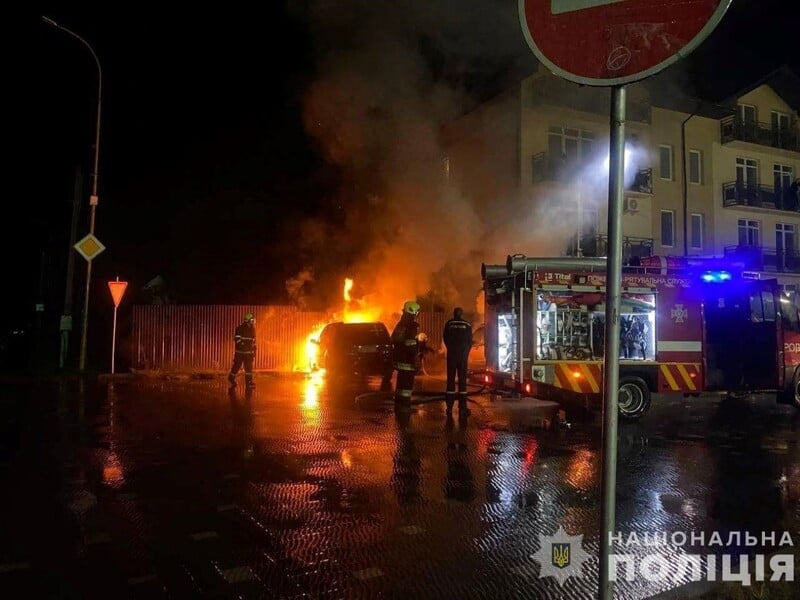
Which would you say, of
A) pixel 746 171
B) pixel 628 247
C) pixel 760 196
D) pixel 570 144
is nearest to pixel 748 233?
pixel 760 196

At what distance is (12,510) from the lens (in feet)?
15.9

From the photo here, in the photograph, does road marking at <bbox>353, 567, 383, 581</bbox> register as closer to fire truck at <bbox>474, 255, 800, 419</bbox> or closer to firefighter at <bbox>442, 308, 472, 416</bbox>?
fire truck at <bbox>474, 255, 800, 419</bbox>

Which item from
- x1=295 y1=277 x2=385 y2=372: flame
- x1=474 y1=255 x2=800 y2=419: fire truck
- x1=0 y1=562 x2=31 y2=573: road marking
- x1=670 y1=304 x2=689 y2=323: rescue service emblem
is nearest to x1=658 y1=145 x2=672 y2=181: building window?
x1=295 y1=277 x2=385 y2=372: flame

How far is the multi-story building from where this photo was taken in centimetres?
2095

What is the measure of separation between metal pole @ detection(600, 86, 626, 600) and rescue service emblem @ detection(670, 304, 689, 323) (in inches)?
324

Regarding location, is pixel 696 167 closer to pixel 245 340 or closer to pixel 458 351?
pixel 458 351

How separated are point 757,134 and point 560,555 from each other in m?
28.6

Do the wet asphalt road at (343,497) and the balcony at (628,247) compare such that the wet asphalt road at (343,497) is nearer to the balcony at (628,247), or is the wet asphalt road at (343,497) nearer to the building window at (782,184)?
the balcony at (628,247)

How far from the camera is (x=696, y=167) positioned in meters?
26.7

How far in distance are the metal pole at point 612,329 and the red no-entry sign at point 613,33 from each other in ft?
0.34

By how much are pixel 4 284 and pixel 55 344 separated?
35.3ft

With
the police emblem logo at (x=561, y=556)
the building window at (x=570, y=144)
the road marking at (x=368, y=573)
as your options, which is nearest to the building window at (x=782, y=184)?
the building window at (x=570, y=144)

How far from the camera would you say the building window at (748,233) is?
2788cm

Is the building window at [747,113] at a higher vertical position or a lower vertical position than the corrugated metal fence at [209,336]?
higher
